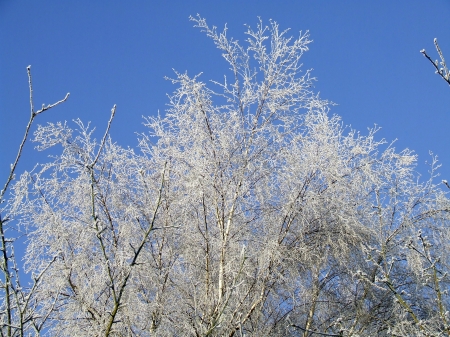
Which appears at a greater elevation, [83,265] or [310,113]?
[310,113]

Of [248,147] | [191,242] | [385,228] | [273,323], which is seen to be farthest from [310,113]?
[273,323]

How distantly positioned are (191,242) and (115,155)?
5.02ft

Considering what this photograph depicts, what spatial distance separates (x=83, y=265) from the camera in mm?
5777

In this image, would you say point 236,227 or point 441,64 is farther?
point 236,227

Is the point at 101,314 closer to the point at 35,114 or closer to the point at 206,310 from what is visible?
the point at 206,310

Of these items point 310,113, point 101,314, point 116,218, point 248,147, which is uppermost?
point 310,113

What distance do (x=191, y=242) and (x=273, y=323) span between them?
1.58 m

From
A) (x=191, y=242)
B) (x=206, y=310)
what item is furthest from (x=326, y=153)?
(x=206, y=310)

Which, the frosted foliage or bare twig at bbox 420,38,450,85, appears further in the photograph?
the frosted foliage

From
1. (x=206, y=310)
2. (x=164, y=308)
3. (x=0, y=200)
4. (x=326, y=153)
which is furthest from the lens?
(x=326, y=153)

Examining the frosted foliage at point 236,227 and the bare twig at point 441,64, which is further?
the frosted foliage at point 236,227

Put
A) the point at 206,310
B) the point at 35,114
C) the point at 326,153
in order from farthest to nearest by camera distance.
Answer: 1. the point at 326,153
2. the point at 206,310
3. the point at 35,114

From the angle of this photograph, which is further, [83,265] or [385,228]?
[385,228]

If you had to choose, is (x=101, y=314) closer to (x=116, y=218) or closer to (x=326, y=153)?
(x=116, y=218)
